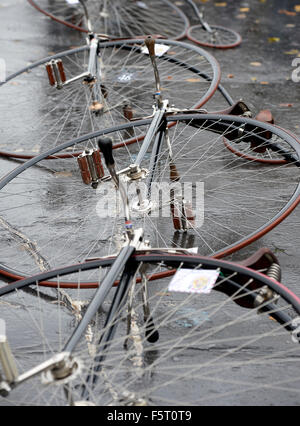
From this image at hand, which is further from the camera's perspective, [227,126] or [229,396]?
[227,126]

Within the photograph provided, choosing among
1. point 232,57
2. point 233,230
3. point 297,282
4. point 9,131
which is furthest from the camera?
point 232,57

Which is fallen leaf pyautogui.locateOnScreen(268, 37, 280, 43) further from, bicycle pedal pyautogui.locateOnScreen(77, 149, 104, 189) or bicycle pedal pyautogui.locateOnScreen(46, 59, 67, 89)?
bicycle pedal pyautogui.locateOnScreen(77, 149, 104, 189)

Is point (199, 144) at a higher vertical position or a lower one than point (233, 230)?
higher

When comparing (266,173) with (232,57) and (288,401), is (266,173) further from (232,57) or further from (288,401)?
(232,57)

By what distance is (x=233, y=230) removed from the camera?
4336 millimetres

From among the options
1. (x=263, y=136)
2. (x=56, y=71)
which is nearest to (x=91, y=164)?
(x=263, y=136)

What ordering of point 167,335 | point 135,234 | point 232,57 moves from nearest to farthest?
1. point 135,234
2. point 167,335
3. point 232,57

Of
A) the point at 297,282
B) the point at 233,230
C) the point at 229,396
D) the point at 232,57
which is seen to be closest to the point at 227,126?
the point at 233,230

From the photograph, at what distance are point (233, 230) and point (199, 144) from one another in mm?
990

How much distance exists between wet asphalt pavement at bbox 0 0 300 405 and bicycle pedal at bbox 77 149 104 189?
5.36 ft

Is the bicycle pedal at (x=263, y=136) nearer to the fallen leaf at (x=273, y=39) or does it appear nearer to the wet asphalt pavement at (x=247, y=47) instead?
the wet asphalt pavement at (x=247, y=47)

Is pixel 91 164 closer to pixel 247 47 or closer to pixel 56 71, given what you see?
pixel 56 71

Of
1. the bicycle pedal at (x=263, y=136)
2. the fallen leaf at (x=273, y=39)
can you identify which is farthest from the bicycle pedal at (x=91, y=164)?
the fallen leaf at (x=273, y=39)

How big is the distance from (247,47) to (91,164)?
4945 millimetres
